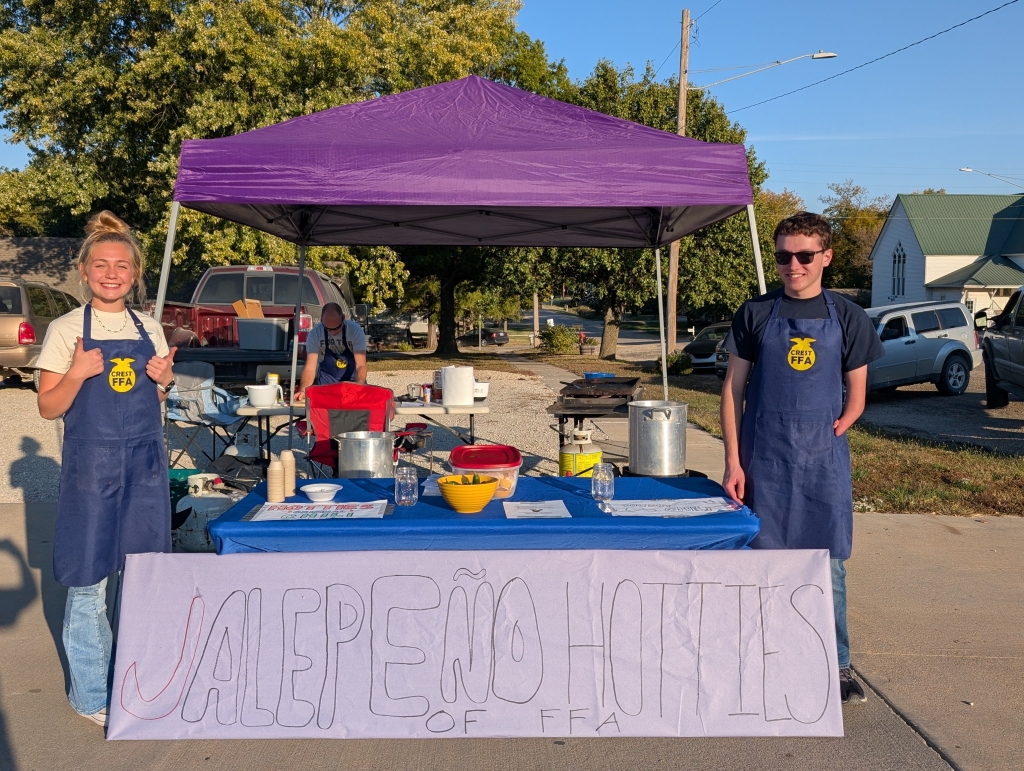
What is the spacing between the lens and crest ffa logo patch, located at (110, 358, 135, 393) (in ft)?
10.9

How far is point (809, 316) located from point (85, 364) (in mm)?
2835

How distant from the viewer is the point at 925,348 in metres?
15.6

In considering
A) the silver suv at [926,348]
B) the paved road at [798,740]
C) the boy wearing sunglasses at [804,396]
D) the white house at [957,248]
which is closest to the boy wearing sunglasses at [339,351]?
the paved road at [798,740]

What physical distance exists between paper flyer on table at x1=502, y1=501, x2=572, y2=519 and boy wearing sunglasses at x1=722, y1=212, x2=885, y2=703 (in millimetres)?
823

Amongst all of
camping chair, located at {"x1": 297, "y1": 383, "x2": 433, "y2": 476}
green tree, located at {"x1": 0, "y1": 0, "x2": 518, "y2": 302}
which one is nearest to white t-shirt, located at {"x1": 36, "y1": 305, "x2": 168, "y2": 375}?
camping chair, located at {"x1": 297, "y1": 383, "x2": 433, "y2": 476}

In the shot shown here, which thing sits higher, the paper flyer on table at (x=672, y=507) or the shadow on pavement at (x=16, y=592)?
the paper flyer on table at (x=672, y=507)

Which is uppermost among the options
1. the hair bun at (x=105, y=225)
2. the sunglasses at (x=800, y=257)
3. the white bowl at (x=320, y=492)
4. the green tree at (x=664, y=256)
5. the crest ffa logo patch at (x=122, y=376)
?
the green tree at (x=664, y=256)

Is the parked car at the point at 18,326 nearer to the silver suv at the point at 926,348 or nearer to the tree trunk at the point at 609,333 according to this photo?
the silver suv at the point at 926,348

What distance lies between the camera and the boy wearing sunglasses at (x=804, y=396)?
349 centimetres

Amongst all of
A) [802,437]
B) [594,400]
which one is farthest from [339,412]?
[802,437]

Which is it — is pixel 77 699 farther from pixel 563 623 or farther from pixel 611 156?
pixel 611 156

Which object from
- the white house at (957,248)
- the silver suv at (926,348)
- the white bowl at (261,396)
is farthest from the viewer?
the white house at (957,248)

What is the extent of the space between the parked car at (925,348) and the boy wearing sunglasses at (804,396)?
487 inches

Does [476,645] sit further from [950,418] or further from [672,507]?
[950,418]
